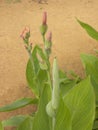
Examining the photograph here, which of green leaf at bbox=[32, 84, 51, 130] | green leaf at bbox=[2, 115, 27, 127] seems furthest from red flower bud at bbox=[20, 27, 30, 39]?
green leaf at bbox=[2, 115, 27, 127]

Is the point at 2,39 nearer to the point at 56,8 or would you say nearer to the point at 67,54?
the point at 67,54

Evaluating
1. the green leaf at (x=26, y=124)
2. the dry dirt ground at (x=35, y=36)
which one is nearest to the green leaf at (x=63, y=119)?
the green leaf at (x=26, y=124)

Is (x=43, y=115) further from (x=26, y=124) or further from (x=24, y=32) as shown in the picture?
(x=24, y=32)

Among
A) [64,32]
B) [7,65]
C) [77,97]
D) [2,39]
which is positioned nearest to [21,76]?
[7,65]

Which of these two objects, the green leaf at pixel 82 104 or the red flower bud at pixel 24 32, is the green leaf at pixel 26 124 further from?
the red flower bud at pixel 24 32

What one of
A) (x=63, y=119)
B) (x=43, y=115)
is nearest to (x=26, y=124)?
(x=43, y=115)

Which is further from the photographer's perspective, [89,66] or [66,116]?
[89,66]
